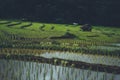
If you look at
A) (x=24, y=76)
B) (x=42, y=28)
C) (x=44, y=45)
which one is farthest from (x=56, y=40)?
(x=24, y=76)

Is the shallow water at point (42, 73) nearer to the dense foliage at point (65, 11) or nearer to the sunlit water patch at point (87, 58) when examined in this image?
the sunlit water patch at point (87, 58)

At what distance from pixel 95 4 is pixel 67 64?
5579 cm

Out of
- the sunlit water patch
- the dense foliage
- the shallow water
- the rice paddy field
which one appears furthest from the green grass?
the shallow water

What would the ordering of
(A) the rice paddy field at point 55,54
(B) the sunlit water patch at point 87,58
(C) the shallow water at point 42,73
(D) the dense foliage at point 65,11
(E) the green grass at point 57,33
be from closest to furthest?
(C) the shallow water at point 42,73 → (A) the rice paddy field at point 55,54 → (B) the sunlit water patch at point 87,58 → (E) the green grass at point 57,33 → (D) the dense foliage at point 65,11

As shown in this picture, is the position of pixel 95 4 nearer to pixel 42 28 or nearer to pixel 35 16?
pixel 35 16

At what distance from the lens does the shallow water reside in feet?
117

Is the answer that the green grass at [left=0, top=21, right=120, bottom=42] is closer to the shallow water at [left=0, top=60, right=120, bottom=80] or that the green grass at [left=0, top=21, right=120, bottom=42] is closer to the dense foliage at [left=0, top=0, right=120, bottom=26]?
the dense foliage at [left=0, top=0, right=120, bottom=26]

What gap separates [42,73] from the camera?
37.5m

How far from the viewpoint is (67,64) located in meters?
42.7

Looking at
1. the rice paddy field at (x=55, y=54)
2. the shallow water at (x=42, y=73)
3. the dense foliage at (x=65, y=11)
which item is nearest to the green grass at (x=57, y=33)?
the rice paddy field at (x=55, y=54)

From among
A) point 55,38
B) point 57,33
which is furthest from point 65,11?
point 55,38

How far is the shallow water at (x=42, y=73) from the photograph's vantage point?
35.8m

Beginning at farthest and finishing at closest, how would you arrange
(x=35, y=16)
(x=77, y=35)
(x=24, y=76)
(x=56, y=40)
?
(x=35, y=16) < (x=77, y=35) < (x=56, y=40) < (x=24, y=76)

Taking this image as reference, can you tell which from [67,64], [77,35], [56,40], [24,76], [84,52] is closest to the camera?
[24,76]
